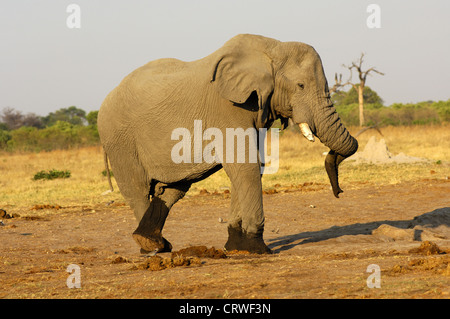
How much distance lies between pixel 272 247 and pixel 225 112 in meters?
2.26

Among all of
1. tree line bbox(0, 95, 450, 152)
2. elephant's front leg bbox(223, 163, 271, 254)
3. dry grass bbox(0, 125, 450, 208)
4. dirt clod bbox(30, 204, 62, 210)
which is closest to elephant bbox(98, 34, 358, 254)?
elephant's front leg bbox(223, 163, 271, 254)

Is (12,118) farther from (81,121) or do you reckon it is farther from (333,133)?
(333,133)

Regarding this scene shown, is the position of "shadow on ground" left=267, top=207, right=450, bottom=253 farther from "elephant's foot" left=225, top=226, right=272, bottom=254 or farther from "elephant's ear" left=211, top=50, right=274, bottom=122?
"elephant's ear" left=211, top=50, right=274, bottom=122

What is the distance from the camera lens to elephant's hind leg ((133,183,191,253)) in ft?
27.1

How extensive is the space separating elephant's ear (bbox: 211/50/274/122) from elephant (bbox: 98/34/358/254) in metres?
0.01

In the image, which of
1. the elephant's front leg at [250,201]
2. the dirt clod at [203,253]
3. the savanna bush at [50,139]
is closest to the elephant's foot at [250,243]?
the elephant's front leg at [250,201]

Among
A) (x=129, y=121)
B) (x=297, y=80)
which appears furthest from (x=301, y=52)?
(x=129, y=121)

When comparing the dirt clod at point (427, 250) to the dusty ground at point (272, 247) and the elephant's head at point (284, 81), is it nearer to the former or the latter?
the dusty ground at point (272, 247)

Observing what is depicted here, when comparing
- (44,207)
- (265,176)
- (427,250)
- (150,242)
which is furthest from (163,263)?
(265,176)

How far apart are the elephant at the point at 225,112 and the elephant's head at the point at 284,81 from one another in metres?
0.01

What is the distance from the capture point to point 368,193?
1389 centimetres

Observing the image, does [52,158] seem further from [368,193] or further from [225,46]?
Answer: [225,46]

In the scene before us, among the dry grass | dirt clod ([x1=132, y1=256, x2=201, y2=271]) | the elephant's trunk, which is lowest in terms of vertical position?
dirt clod ([x1=132, y1=256, x2=201, y2=271])

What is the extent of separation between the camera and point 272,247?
9008 millimetres
